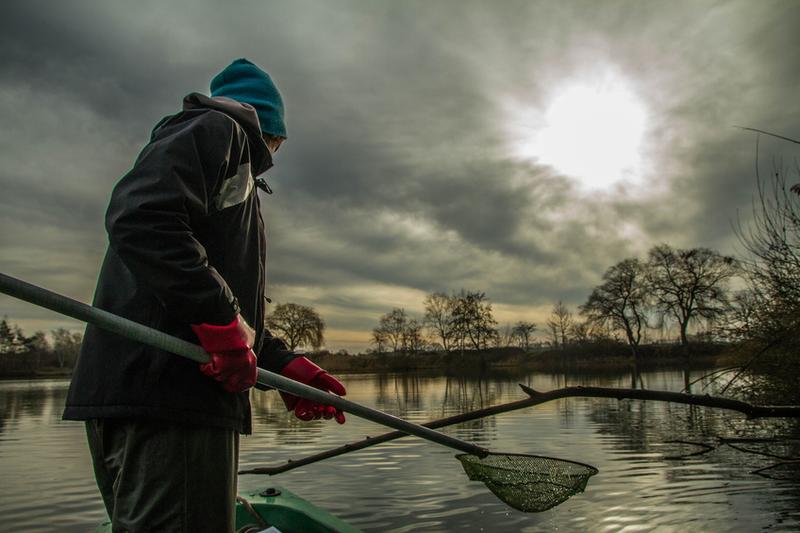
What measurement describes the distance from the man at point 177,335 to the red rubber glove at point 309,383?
2.43ft

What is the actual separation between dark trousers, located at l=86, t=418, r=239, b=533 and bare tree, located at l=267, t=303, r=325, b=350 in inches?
2405

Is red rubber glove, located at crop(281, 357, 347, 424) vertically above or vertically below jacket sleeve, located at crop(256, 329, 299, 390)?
below

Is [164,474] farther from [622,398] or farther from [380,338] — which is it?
[380,338]

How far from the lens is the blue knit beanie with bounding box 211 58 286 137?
2176 mm

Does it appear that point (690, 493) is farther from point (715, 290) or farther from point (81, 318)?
point (715, 290)

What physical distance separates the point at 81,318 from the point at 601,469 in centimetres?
823

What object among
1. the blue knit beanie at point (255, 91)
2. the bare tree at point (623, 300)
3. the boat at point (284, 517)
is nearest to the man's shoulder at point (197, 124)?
the blue knit beanie at point (255, 91)

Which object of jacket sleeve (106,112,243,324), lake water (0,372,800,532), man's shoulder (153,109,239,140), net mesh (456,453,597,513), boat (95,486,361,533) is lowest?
lake water (0,372,800,532)

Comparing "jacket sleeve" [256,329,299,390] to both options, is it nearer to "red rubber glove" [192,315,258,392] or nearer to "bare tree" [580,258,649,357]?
"red rubber glove" [192,315,258,392]

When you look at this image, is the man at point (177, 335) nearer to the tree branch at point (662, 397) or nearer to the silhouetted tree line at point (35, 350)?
the tree branch at point (662, 397)

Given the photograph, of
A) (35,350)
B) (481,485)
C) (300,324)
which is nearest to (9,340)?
(35,350)

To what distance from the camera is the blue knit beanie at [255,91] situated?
2176mm

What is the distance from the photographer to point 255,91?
2191mm

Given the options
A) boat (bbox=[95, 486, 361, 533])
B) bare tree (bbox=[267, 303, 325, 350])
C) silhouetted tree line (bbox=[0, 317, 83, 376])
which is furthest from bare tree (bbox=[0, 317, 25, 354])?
boat (bbox=[95, 486, 361, 533])
